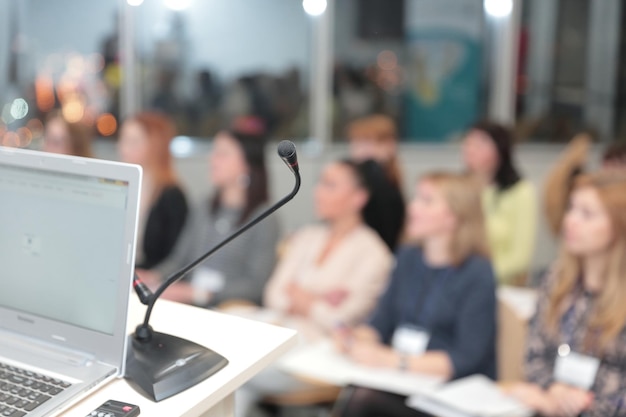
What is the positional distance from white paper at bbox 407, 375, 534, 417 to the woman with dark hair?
139 cm

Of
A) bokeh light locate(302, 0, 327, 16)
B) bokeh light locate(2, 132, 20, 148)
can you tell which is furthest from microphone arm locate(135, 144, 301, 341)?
bokeh light locate(2, 132, 20, 148)

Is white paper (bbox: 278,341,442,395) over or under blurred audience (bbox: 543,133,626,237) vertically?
under

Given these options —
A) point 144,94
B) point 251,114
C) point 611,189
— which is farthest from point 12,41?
point 611,189

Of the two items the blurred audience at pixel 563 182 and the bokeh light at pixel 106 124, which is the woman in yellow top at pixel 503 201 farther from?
the bokeh light at pixel 106 124

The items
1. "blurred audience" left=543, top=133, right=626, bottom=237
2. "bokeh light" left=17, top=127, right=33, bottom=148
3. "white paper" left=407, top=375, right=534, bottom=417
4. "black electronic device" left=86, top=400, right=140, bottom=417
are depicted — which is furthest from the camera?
"bokeh light" left=17, top=127, right=33, bottom=148

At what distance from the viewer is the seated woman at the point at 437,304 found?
273 cm

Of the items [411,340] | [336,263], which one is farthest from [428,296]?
[336,263]

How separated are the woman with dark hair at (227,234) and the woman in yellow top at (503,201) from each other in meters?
1.20

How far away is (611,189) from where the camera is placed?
2582mm

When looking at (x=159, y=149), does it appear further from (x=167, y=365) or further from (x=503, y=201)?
(x=167, y=365)

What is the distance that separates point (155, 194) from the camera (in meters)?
4.26

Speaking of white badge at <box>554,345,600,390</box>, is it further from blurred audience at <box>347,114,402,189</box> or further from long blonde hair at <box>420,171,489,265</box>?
blurred audience at <box>347,114,402,189</box>

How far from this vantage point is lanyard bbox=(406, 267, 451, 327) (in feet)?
9.50

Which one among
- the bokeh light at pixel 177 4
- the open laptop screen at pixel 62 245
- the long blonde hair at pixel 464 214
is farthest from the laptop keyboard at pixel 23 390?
the bokeh light at pixel 177 4
